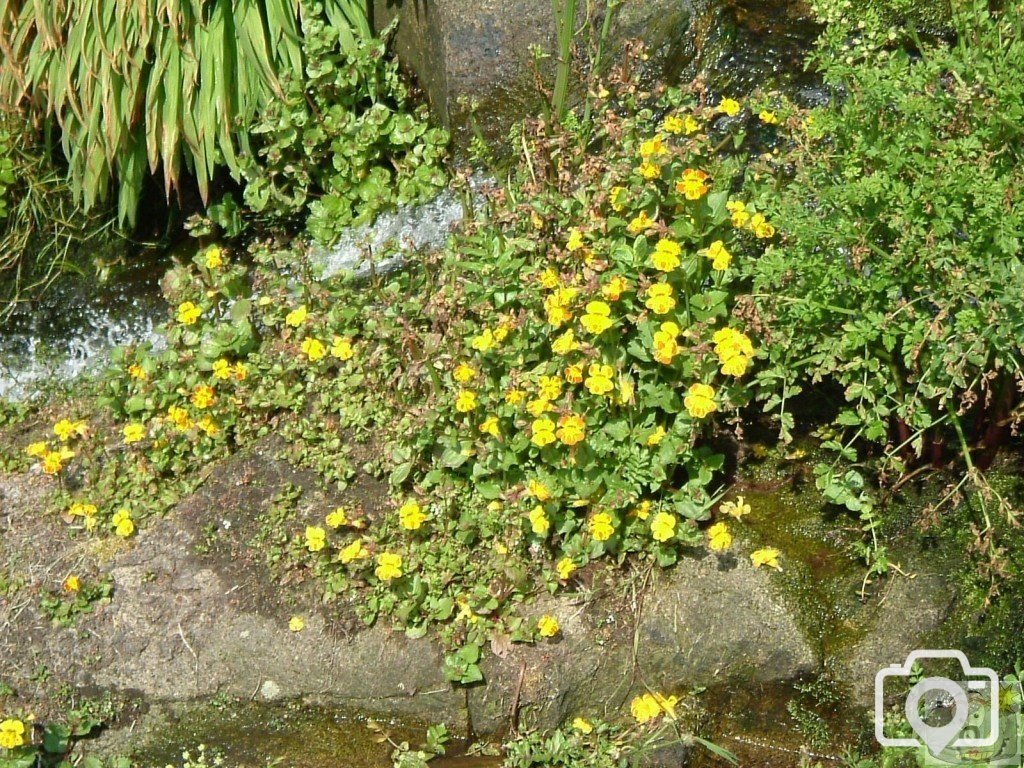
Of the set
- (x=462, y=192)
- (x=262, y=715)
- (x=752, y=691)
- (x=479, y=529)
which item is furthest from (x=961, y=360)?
(x=262, y=715)

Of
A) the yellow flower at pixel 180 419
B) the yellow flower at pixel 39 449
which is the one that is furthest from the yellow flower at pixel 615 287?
the yellow flower at pixel 39 449

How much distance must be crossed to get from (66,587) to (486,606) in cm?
124

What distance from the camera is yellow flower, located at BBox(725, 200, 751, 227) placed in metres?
2.88

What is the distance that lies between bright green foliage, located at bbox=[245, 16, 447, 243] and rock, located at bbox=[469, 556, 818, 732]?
176cm

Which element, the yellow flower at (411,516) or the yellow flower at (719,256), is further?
the yellow flower at (411,516)

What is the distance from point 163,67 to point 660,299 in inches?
86.2

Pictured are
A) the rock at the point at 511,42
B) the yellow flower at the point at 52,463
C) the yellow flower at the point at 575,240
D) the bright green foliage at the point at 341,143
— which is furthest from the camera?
the bright green foliage at the point at 341,143

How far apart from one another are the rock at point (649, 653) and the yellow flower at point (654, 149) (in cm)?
114

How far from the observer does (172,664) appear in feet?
10.4

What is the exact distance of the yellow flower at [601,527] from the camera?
2893mm

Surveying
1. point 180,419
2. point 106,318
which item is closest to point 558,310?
point 180,419

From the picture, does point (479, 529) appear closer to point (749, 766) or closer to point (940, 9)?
point (749, 766)

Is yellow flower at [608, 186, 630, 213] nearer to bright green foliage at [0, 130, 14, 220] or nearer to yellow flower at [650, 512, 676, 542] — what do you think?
yellow flower at [650, 512, 676, 542]

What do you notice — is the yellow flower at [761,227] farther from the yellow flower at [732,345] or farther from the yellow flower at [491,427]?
the yellow flower at [491,427]
